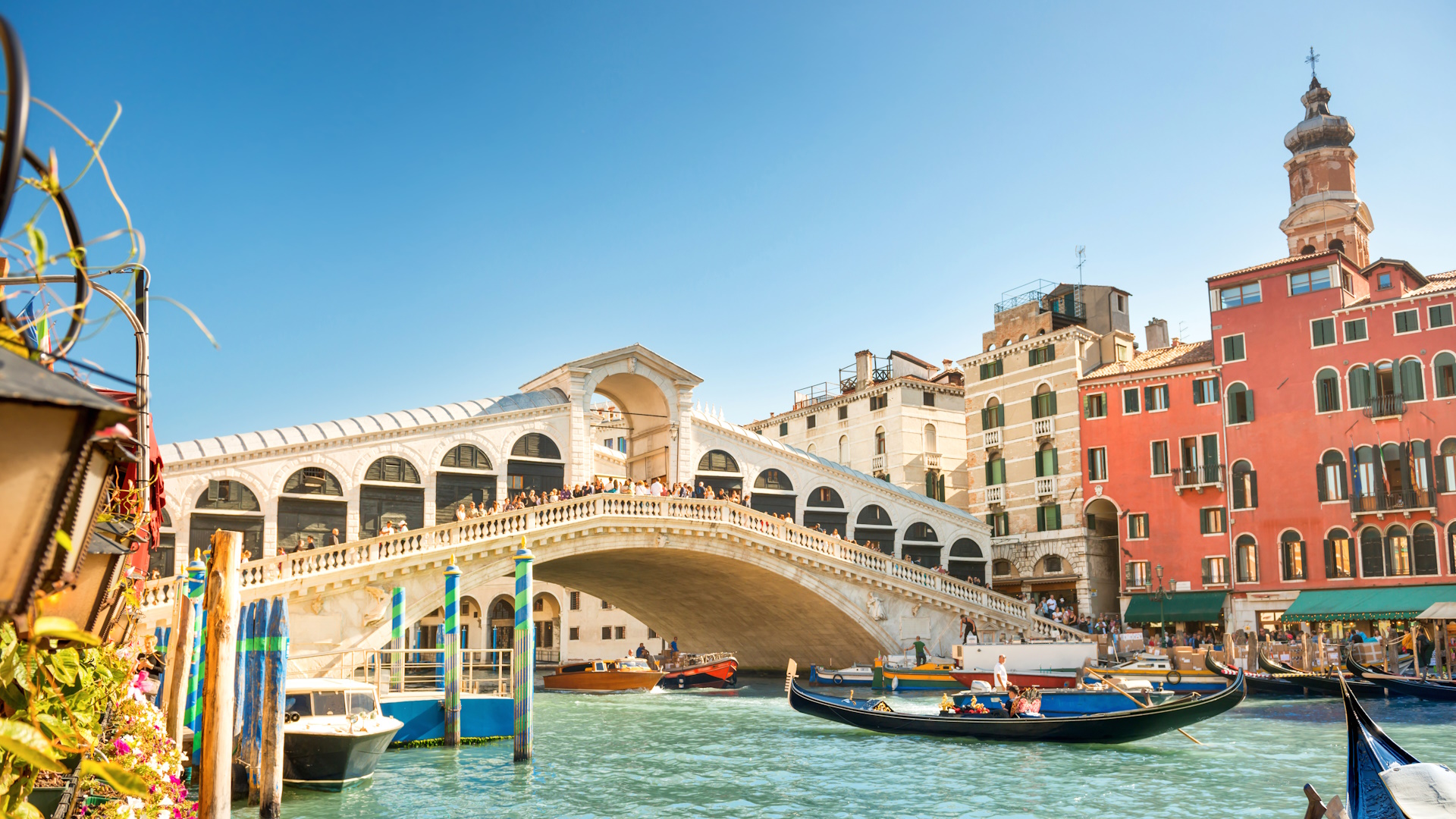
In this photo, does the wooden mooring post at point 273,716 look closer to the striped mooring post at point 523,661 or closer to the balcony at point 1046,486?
the striped mooring post at point 523,661

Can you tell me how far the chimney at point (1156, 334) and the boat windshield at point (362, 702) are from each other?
83.9ft

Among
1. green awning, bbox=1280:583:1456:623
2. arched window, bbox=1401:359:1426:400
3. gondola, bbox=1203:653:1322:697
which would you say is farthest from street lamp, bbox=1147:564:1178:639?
arched window, bbox=1401:359:1426:400

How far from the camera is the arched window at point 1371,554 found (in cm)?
2286

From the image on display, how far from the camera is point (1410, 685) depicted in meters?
19.1

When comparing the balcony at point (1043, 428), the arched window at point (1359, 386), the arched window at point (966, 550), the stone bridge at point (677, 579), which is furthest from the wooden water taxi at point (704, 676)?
the arched window at point (1359, 386)

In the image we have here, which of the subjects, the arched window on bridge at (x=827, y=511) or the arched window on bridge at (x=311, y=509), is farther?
the arched window on bridge at (x=827, y=511)

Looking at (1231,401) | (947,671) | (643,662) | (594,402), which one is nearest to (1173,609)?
(1231,401)

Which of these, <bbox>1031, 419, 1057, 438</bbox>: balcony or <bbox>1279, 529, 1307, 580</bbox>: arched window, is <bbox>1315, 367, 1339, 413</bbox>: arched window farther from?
<bbox>1031, 419, 1057, 438</bbox>: balcony

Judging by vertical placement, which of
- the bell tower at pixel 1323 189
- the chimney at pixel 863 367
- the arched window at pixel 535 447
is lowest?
the arched window at pixel 535 447

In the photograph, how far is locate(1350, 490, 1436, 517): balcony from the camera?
22.3 metres

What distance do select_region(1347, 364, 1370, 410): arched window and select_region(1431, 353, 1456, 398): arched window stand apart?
48.7 inches

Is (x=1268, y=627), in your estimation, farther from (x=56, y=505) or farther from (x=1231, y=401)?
(x=56, y=505)

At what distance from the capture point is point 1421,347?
22.8 m

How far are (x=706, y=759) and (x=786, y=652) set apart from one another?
1561 centimetres
